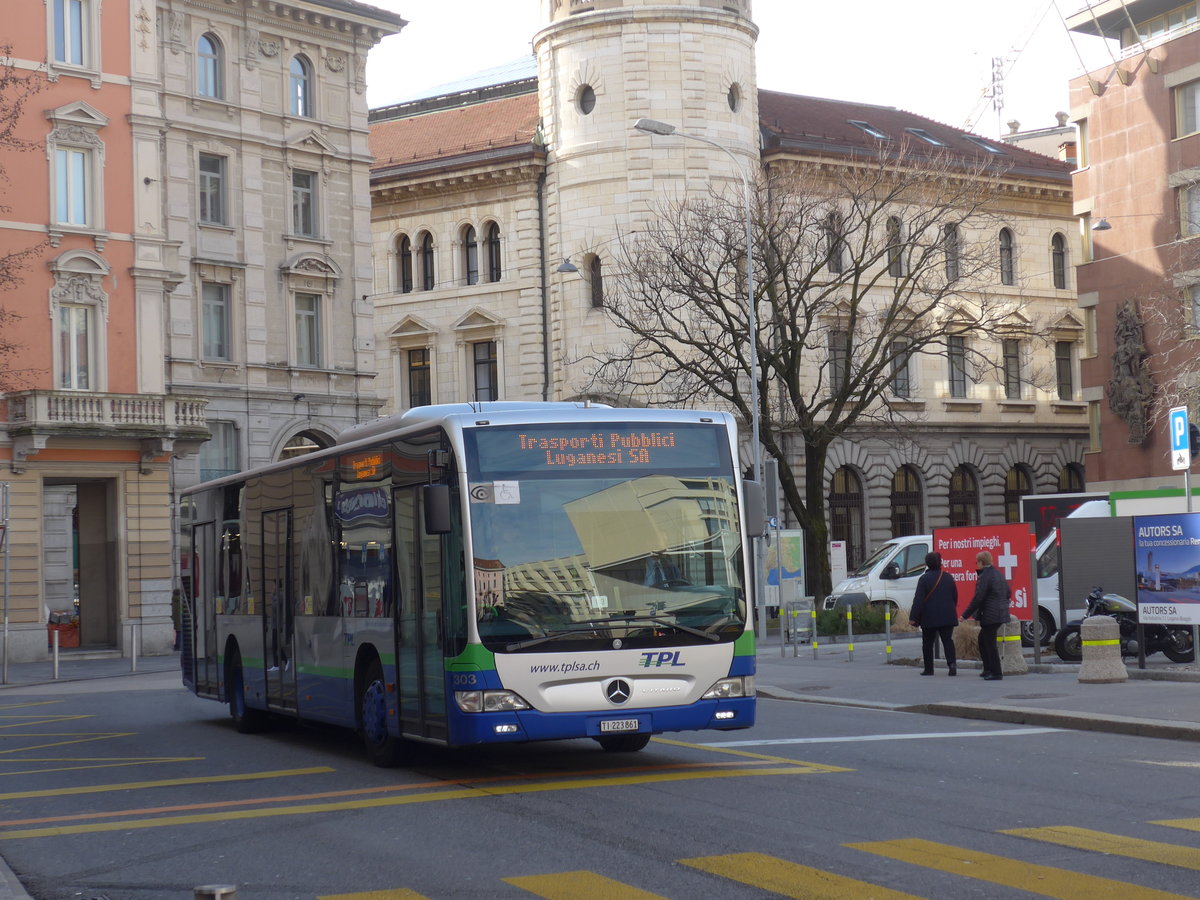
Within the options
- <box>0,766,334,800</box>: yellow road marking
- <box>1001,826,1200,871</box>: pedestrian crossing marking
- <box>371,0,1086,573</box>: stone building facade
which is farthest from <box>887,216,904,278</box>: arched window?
<box>1001,826,1200,871</box>: pedestrian crossing marking

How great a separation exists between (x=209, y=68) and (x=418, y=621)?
3617 centimetres

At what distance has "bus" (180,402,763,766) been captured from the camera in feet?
41.0

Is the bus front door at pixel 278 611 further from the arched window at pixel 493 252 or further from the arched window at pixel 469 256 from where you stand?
the arched window at pixel 469 256

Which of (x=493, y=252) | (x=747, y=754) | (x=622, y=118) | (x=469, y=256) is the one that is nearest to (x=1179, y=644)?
(x=747, y=754)

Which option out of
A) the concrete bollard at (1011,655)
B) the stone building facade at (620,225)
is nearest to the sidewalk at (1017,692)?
the concrete bollard at (1011,655)

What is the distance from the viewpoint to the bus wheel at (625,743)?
14727 mm

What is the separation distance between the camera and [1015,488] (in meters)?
62.6

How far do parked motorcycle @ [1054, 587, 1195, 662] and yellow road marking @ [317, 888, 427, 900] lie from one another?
15471mm

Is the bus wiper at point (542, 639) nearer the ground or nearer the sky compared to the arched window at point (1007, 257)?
nearer the ground

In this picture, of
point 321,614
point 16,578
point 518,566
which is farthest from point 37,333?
point 518,566

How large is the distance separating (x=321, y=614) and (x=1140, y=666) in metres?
11.0

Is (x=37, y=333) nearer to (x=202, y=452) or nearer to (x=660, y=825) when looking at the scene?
(x=202, y=452)

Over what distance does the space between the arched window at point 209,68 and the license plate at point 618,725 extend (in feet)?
120

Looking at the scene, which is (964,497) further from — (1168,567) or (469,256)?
(1168,567)
